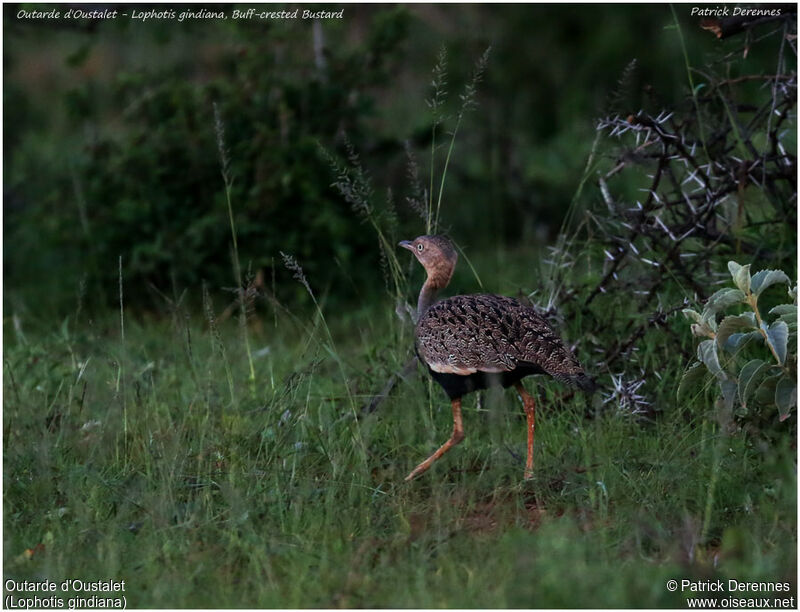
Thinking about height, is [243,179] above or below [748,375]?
above

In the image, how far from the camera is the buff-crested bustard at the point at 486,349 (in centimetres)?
446

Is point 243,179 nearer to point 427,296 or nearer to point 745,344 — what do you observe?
point 427,296

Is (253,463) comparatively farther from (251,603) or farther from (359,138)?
(359,138)

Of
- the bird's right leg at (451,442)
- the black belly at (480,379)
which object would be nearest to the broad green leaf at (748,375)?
the black belly at (480,379)

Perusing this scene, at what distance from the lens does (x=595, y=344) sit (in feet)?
17.9

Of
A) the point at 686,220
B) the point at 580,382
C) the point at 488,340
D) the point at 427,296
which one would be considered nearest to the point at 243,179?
the point at 427,296

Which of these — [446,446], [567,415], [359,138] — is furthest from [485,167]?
[446,446]

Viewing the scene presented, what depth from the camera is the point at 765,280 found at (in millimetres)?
4281

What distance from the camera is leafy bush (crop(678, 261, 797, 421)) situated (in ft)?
13.8

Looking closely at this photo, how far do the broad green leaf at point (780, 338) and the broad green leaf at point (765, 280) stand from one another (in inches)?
7.1

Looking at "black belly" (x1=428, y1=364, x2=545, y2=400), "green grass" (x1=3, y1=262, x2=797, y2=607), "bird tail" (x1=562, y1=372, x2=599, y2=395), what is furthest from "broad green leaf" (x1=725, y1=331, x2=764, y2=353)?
"black belly" (x1=428, y1=364, x2=545, y2=400)

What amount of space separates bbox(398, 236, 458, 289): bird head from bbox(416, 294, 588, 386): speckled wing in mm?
418

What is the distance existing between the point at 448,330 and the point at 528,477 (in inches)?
27.5

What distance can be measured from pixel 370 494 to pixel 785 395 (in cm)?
170
